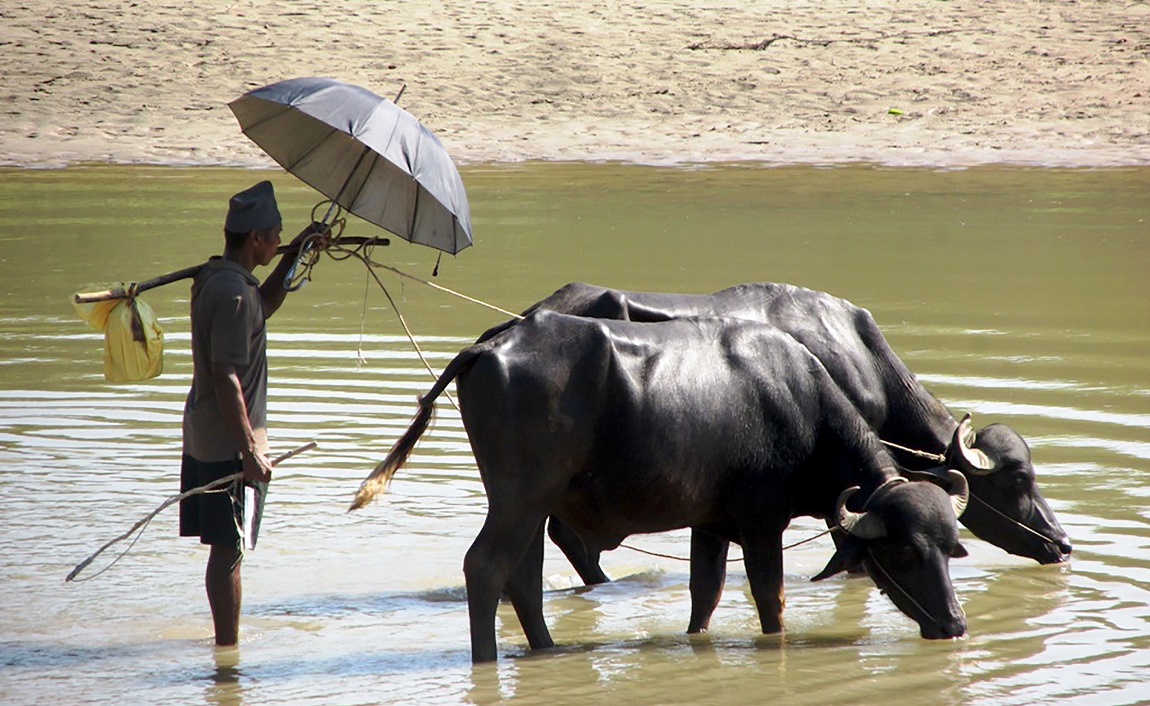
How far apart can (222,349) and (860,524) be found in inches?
108

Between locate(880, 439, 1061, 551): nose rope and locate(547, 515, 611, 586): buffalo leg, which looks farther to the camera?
locate(547, 515, 611, 586): buffalo leg

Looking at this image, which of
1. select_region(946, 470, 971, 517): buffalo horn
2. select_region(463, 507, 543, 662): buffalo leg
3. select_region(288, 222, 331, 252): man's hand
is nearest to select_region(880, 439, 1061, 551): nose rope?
select_region(946, 470, 971, 517): buffalo horn

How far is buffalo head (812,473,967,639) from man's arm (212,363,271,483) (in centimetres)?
241

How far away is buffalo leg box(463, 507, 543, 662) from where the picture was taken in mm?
6430

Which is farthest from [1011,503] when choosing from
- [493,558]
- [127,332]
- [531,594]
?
[127,332]

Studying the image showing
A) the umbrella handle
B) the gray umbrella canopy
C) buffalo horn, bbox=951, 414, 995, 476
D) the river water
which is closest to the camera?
the river water

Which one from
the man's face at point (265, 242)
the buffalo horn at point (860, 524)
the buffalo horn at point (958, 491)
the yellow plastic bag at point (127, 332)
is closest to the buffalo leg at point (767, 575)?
the buffalo horn at point (860, 524)

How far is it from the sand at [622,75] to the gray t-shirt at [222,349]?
1632 cm

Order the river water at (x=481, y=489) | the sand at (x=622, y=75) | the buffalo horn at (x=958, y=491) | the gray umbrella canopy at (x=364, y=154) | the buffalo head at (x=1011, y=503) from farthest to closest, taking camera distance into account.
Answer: the sand at (x=622, y=75) → the buffalo head at (x=1011, y=503) → the buffalo horn at (x=958, y=491) → the gray umbrella canopy at (x=364, y=154) → the river water at (x=481, y=489)

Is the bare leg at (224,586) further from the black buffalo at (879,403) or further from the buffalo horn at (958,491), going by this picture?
the buffalo horn at (958,491)

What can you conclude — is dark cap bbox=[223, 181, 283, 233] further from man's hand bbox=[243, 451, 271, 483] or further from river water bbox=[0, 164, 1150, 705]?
river water bbox=[0, 164, 1150, 705]

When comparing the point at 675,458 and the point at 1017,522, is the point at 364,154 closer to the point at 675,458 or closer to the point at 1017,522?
the point at 675,458

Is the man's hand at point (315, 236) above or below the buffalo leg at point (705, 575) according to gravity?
above

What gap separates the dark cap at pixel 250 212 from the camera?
6512 mm
